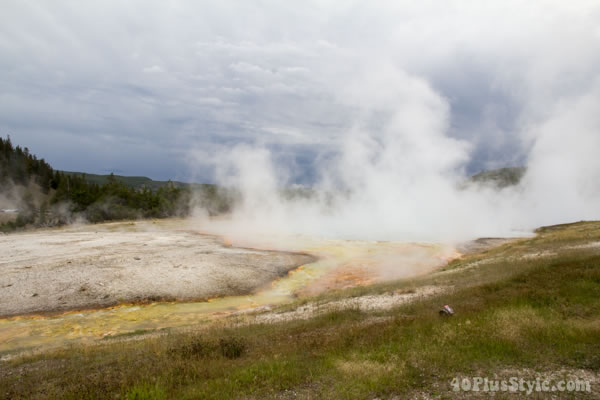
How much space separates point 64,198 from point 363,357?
8914cm

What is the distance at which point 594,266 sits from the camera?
14500 mm

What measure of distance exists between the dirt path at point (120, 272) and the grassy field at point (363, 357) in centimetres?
1280

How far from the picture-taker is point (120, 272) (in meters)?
28.0

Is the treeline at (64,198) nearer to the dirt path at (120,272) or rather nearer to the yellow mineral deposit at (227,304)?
the dirt path at (120,272)

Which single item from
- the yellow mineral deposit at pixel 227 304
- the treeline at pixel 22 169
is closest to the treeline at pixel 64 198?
the treeline at pixel 22 169

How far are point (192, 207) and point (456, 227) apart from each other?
236ft

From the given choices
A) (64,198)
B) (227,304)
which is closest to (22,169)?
(64,198)

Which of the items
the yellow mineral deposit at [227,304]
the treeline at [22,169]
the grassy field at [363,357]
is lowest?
the yellow mineral deposit at [227,304]

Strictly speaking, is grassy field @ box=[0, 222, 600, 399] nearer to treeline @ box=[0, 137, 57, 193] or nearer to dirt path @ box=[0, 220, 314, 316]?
dirt path @ box=[0, 220, 314, 316]

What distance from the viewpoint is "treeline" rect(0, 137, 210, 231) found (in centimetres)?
7356

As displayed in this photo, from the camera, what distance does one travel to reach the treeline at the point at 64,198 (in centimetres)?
7356

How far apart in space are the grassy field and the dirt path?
12.8m

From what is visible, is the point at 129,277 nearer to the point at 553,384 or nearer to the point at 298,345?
the point at 298,345

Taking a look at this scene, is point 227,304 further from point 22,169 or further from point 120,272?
point 22,169
